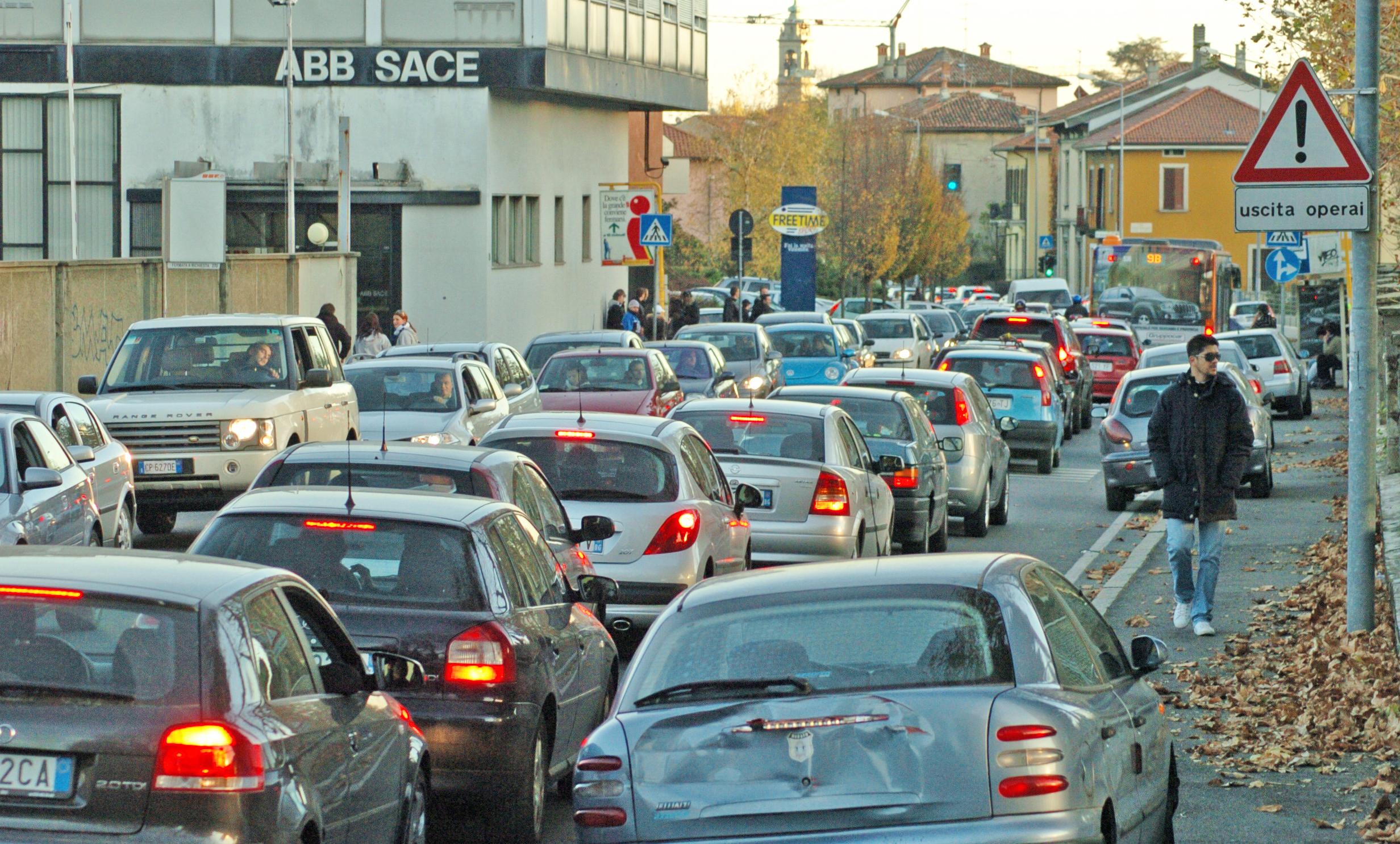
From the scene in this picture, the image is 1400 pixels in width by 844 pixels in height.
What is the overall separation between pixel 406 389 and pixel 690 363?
25.9 feet

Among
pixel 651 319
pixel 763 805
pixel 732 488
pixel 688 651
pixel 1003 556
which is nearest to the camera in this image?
pixel 763 805

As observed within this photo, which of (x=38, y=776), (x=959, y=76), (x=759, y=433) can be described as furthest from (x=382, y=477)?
(x=959, y=76)

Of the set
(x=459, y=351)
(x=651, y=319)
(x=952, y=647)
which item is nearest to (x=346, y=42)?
(x=651, y=319)

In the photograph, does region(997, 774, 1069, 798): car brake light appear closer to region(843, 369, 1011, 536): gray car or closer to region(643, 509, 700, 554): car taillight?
region(643, 509, 700, 554): car taillight

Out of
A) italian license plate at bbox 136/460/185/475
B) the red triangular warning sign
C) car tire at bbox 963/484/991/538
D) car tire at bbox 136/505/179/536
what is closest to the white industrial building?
car tire at bbox 136/505/179/536

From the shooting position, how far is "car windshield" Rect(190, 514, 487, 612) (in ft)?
25.9

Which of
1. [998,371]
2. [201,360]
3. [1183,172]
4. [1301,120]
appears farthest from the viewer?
[1183,172]

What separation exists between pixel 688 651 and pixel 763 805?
0.70 metres

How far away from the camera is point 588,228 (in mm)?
50375

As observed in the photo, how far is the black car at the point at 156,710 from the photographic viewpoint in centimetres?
516

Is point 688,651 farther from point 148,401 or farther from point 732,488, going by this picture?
point 148,401

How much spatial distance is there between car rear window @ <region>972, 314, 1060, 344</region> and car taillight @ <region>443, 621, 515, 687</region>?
2871cm

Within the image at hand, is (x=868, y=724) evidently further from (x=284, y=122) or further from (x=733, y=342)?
(x=284, y=122)

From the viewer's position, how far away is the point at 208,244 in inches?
1188
